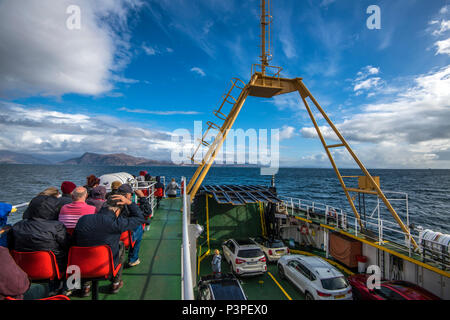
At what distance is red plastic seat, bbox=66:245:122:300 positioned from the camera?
3.25 meters

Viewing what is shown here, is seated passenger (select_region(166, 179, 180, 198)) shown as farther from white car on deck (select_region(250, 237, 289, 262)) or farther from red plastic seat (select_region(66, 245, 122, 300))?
red plastic seat (select_region(66, 245, 122, 300))

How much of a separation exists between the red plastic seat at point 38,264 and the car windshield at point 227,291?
17.5ft

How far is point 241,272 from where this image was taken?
10469 mm

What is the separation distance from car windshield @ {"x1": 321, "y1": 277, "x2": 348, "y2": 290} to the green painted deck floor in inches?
224

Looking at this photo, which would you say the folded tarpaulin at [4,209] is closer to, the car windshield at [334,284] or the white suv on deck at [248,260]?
the white suv on deck at [248,260]

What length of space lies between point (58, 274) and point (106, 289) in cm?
123

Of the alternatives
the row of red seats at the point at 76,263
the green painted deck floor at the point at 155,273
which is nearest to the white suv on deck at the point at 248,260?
the green painted deck floor at the point at 155,273

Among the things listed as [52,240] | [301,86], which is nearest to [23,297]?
[52,240]

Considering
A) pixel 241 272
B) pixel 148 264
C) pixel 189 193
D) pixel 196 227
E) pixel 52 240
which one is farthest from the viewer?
pixel 189 193

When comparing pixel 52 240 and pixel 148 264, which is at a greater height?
pixel 52 240

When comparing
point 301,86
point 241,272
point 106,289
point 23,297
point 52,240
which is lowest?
point 241,272

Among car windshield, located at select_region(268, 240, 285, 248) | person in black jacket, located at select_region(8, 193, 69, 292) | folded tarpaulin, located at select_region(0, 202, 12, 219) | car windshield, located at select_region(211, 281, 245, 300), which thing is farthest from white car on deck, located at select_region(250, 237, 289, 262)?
folded tarpaulin, located at select_region(0, 202, 12, 219)

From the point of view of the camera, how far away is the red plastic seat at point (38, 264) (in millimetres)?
3100
